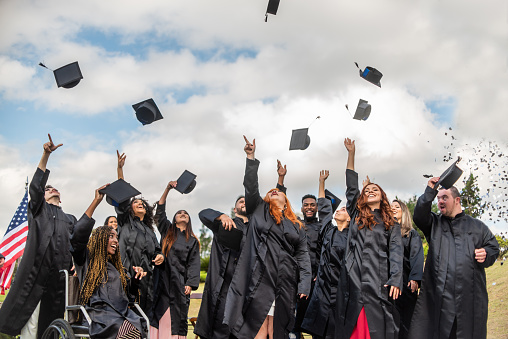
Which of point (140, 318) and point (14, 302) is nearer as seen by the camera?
point (140, 318)

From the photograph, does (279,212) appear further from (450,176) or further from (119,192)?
(119,192)

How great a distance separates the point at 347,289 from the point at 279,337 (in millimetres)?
828

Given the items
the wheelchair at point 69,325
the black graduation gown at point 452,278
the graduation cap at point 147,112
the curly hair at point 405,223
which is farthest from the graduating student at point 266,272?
the graduation cap at point 147,112

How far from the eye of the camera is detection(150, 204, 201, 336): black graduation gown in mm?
7035

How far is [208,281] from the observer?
641cm

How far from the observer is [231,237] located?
560 cm

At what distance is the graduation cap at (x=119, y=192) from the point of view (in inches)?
254

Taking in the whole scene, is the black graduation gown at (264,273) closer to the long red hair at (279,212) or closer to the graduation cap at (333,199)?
the long red hair at (279,212)

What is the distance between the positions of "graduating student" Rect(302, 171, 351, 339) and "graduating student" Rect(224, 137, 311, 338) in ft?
1.90

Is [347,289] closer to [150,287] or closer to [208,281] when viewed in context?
[208,281]

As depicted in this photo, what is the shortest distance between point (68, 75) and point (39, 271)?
3.25 m

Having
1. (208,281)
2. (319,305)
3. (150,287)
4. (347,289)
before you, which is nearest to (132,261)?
(150,287)

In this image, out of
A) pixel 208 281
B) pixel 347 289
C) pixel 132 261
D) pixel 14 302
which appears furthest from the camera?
pixel 132 261

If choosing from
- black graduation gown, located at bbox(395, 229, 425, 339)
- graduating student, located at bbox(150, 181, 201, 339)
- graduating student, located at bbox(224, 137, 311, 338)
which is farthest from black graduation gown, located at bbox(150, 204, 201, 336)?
black graduation gown, located at bbox(395, 229, 425, 339)
